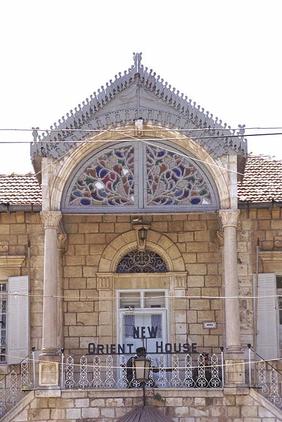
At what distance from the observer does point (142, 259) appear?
25688 mm

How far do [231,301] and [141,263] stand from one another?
11.8ft

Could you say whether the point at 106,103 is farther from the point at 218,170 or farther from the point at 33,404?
the point at 33,404

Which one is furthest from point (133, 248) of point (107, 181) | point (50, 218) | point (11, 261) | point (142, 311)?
point (50, 218)

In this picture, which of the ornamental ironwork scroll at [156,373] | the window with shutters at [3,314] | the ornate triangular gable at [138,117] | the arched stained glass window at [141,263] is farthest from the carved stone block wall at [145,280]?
the ornate triangular gable at [138,117]

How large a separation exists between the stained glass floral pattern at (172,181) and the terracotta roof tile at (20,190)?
342cm

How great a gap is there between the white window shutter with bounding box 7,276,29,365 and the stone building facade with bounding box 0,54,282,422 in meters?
0.03

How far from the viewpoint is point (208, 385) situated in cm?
2286

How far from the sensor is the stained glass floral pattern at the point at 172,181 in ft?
77.0

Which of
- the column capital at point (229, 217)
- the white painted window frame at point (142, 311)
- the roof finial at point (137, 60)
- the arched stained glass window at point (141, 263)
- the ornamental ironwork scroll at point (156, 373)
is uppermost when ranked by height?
the roof finial at point (137, 60)

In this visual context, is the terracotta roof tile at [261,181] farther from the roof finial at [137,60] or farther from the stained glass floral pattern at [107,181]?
the roof finial at [137,60]

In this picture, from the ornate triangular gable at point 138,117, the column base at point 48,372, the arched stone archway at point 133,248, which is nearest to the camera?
the column base at point 48,372

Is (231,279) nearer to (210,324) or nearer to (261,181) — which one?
(210,324)

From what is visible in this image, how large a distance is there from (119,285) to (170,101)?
505 centimetres

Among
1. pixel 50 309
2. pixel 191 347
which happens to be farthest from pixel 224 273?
pixel 50 309
